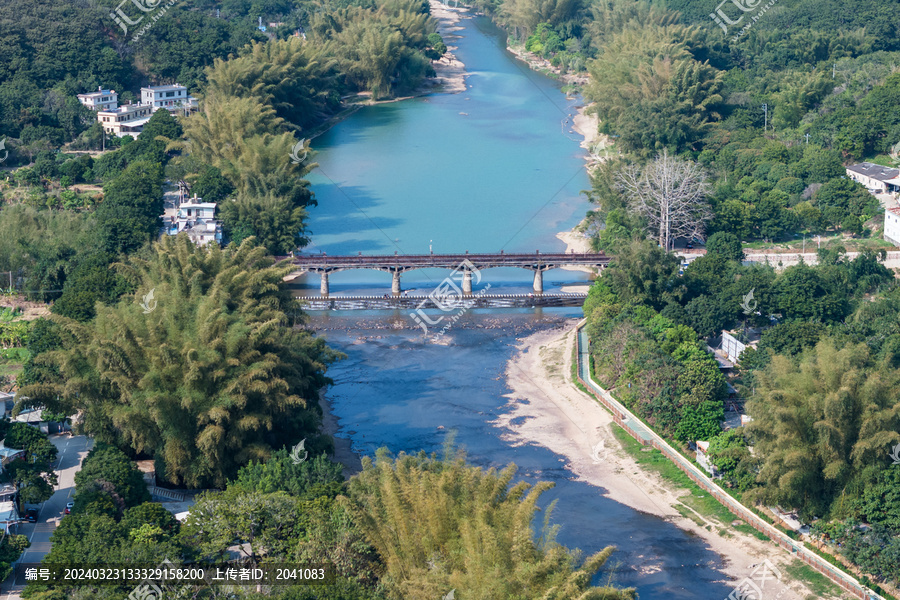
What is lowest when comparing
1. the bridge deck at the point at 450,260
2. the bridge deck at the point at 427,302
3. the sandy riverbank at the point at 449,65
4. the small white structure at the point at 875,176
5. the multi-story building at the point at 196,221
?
the bridge deck at the point at 427,302

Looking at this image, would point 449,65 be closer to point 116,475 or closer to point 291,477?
point 291,477

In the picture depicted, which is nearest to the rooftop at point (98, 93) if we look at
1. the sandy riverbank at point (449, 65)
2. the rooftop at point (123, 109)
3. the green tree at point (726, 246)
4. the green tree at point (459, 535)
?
the rooftop at point (123, 109)

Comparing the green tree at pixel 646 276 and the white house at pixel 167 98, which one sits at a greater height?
the white house at pixel 167 98

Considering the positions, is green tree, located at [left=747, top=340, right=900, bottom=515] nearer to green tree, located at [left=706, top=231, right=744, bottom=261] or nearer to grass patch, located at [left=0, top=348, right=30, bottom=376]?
green tree, located at [left=706, top=231, right=744, bottom=261]

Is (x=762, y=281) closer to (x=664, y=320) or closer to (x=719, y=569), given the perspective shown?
(x=664, y=320)

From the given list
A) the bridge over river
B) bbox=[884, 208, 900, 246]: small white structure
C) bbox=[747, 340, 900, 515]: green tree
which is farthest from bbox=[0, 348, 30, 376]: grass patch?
bbox=[884, 208, 900, 246]: small white structure

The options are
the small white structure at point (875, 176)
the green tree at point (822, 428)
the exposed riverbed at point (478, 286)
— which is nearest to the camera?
the green tree at point (822, 428)

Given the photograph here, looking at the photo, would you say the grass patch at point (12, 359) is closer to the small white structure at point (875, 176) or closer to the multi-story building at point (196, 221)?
the multi-story building at point (196, 221)
